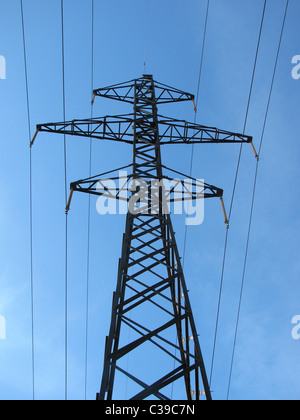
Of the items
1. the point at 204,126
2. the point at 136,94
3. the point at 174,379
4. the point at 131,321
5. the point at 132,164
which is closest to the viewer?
the point at 174,379

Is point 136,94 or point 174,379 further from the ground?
point 136,94

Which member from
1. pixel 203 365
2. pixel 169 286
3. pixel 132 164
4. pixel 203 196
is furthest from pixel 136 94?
pixel 203 365

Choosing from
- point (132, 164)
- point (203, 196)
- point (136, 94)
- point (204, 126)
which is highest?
point (136, 94)

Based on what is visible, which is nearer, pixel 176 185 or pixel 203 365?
pixel 203 365

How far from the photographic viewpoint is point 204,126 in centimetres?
1242
